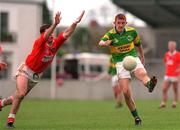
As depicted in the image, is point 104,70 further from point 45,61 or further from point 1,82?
point 45,61

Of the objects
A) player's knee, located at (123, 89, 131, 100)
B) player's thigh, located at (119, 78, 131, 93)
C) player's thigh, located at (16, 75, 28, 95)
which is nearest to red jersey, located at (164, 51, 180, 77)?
player's thigh, located at (119, 78, 131, 93)

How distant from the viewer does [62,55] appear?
2361 inches

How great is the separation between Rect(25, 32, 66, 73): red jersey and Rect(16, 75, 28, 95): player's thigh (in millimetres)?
296

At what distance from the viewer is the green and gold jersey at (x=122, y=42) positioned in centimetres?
1484

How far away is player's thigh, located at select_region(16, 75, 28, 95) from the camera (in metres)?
14.5

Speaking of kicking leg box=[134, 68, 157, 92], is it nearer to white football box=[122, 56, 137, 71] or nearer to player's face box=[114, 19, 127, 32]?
white football box=[122, 56, 137, 71]

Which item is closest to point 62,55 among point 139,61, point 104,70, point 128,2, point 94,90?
point 104,70

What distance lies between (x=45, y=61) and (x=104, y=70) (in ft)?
154

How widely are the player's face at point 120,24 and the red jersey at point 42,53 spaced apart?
3.90 feet

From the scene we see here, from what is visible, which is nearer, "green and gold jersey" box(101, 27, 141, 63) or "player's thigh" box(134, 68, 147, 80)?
"player's thigh" box(134, 68, 147, 80)

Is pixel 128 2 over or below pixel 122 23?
below

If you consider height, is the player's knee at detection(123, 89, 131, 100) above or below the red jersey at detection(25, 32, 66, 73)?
below

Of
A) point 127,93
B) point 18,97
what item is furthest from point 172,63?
point 18,97

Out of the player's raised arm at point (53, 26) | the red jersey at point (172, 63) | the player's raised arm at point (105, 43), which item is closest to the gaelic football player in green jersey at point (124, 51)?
the player's raised arm at point (105, 43)
